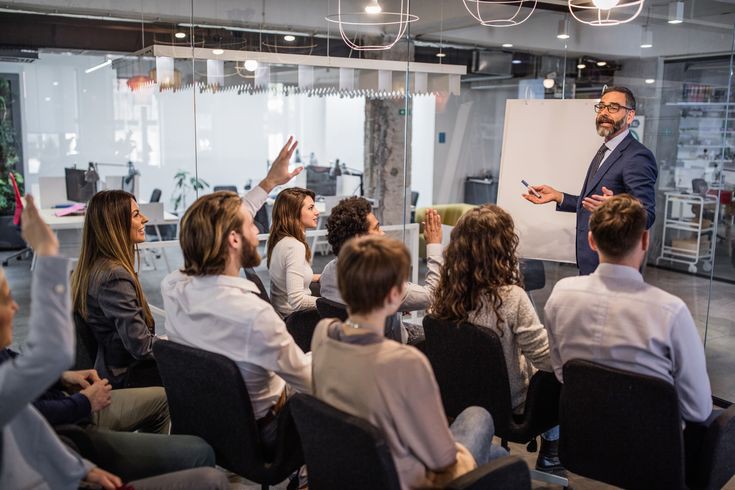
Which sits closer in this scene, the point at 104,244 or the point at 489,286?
the point at 489,286

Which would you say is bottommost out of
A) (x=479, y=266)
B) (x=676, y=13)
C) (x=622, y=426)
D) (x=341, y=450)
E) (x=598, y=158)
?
(x=622, y=426)

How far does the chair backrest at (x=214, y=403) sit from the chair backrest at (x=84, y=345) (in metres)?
0.66

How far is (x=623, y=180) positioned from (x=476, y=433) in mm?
2106

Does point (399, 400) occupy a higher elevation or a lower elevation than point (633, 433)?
higher

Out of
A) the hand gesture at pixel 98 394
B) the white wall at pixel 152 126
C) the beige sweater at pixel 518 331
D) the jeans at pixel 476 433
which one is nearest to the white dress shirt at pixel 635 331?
the beige sweater at pixel 518 331

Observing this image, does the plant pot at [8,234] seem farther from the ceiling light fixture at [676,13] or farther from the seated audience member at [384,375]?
the seated audience member at [384,375]

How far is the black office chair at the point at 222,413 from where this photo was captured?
206 cm

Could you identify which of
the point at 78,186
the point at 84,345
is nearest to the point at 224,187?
the point at 78,186

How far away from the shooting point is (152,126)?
7.41 metres

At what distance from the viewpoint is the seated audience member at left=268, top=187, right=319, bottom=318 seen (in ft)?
11.4

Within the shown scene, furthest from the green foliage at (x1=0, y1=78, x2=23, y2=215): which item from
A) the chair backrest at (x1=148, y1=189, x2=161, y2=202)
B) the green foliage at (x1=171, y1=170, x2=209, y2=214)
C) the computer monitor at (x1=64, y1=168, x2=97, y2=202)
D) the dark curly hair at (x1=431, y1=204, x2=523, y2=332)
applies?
the dark curly hair at (x1=431, y1=204, x2=523, y2=332)

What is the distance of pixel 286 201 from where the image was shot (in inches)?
142

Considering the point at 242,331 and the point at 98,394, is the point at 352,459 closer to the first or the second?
the point at 242,331

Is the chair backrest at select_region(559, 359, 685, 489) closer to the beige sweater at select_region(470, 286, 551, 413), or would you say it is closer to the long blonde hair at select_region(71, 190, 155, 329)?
the beige sweater at select_region(470, 286, 551, 413)
